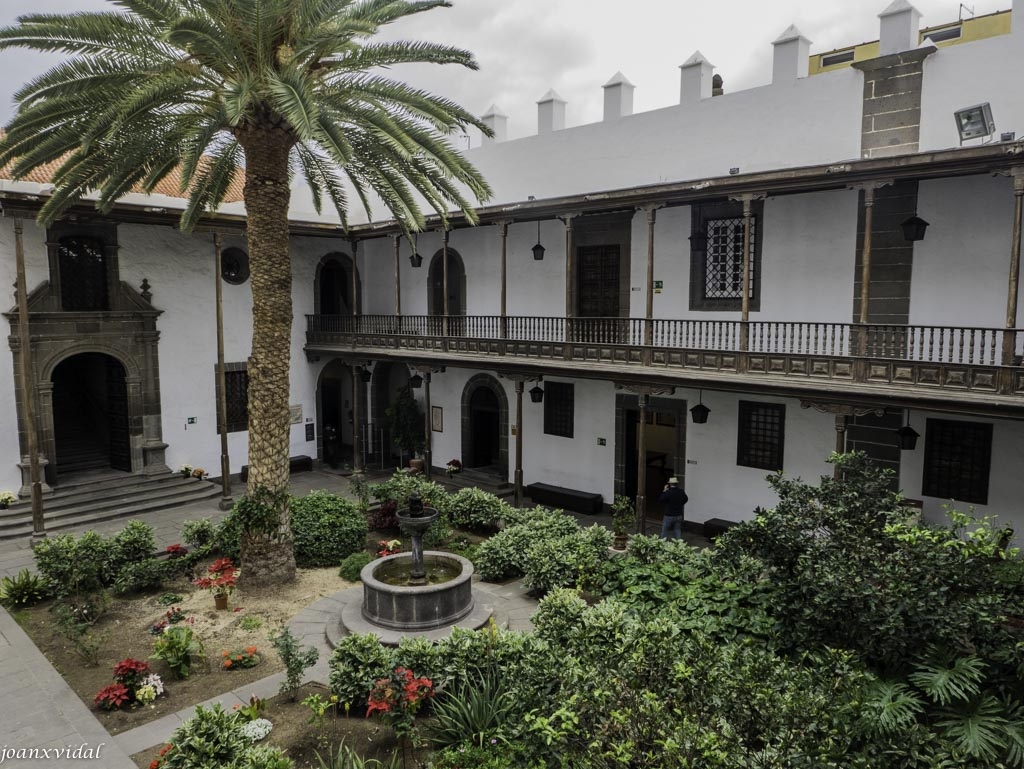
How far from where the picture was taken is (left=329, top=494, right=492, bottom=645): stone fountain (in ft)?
28.9

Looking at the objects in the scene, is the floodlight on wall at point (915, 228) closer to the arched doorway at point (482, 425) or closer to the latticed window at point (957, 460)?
the latticed window at point (957, 460)

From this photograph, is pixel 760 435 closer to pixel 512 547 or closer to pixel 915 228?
pixel 915 228

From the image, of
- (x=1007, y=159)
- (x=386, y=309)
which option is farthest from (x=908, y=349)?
(x=386, y=309)

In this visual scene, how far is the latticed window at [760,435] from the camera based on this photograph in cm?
1370

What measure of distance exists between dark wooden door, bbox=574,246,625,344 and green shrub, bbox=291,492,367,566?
A: 639 centimetres

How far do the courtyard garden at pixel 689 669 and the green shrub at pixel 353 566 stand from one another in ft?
5.43

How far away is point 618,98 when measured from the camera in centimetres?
1670

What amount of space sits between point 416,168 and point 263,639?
785 centimetres

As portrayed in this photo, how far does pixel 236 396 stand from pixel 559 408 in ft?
29.7

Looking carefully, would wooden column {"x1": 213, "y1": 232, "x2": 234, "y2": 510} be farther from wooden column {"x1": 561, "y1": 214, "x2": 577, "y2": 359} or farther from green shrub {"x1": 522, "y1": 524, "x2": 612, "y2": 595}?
green shrub {"x1": 522, "y1": 524, "x2": 612, "y2": 595}

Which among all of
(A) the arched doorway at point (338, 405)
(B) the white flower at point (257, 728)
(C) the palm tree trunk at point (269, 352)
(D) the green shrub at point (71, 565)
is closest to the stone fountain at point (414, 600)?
(C) the palm tree trunk at point (269, 352)

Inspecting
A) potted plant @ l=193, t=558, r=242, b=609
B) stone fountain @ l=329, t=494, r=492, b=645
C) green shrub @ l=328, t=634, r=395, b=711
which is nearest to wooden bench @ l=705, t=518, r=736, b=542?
stone fountain @ l=329, t=494, r=492, b=645

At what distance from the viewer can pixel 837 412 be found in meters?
11.0

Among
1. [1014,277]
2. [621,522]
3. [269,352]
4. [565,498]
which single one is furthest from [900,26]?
[269,352]
